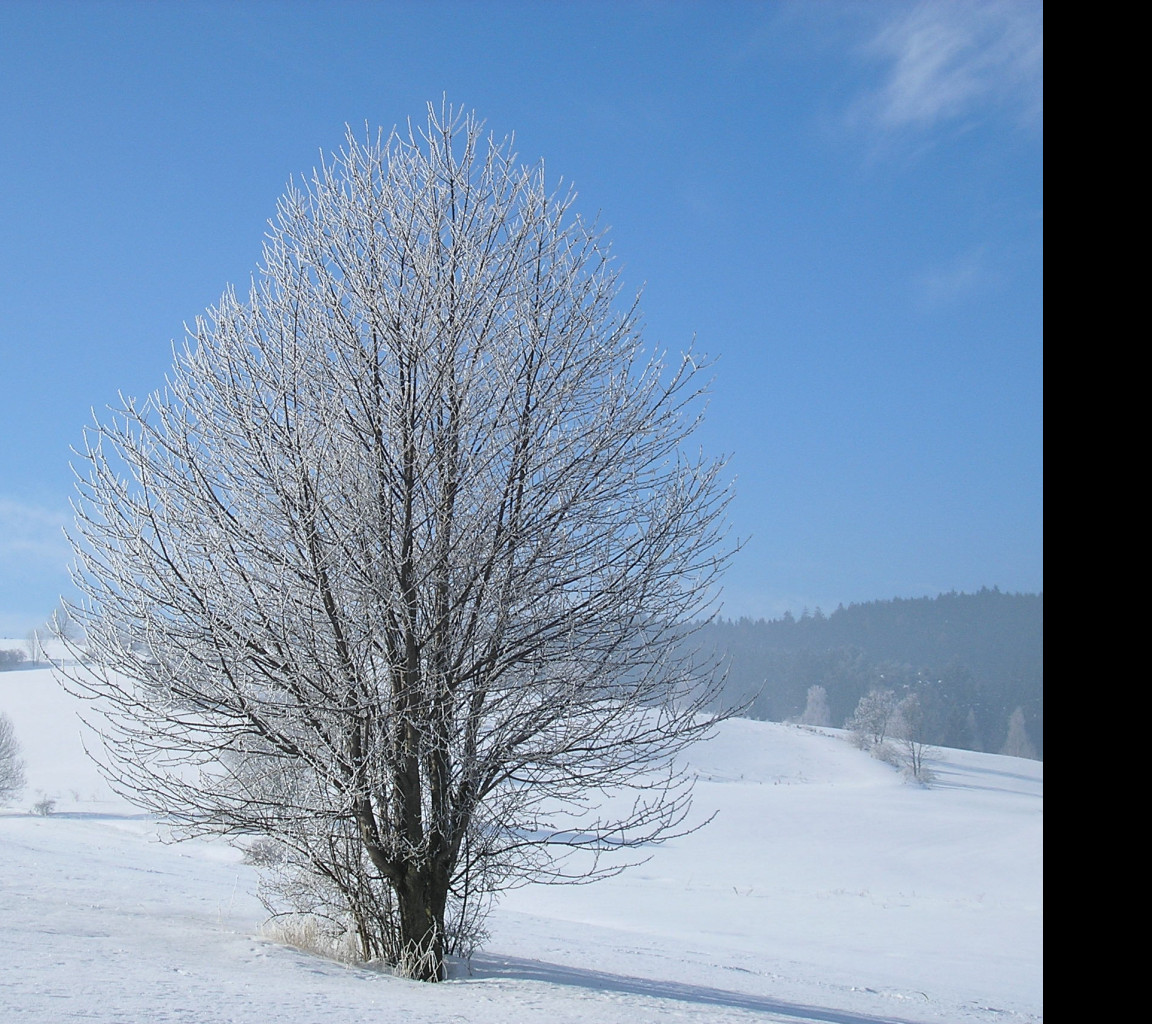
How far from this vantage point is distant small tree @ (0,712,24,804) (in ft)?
137

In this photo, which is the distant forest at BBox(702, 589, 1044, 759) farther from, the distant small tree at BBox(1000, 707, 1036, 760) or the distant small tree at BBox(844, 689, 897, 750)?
the distant small tree at BBox(844, 689, 897, 750)

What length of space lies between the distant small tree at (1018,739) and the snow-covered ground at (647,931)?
131ft

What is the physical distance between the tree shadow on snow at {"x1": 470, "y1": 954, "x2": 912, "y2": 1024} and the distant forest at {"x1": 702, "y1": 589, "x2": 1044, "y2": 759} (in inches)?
2200

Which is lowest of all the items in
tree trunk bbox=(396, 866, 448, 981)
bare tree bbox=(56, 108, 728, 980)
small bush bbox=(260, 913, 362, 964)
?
small bush bbox=(260, 913, 362, 964)

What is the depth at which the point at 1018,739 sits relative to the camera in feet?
283

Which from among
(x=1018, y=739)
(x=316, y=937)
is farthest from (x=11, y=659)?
(x=316, y=937)

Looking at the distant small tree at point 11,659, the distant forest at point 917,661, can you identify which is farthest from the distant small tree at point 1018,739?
the distant small tree at point 11,659

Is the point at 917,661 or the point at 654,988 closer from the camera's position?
the point at 654,988

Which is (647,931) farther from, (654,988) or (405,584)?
(405,584)

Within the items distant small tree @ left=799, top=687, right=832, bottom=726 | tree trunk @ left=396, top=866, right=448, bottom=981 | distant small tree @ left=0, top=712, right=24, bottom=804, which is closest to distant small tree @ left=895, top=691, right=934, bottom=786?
distant small tree @ left=799, top=687, right=832, bottom=726

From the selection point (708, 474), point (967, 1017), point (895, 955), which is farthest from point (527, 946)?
point (895, 955)

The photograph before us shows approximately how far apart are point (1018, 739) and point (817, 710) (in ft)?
86.1
